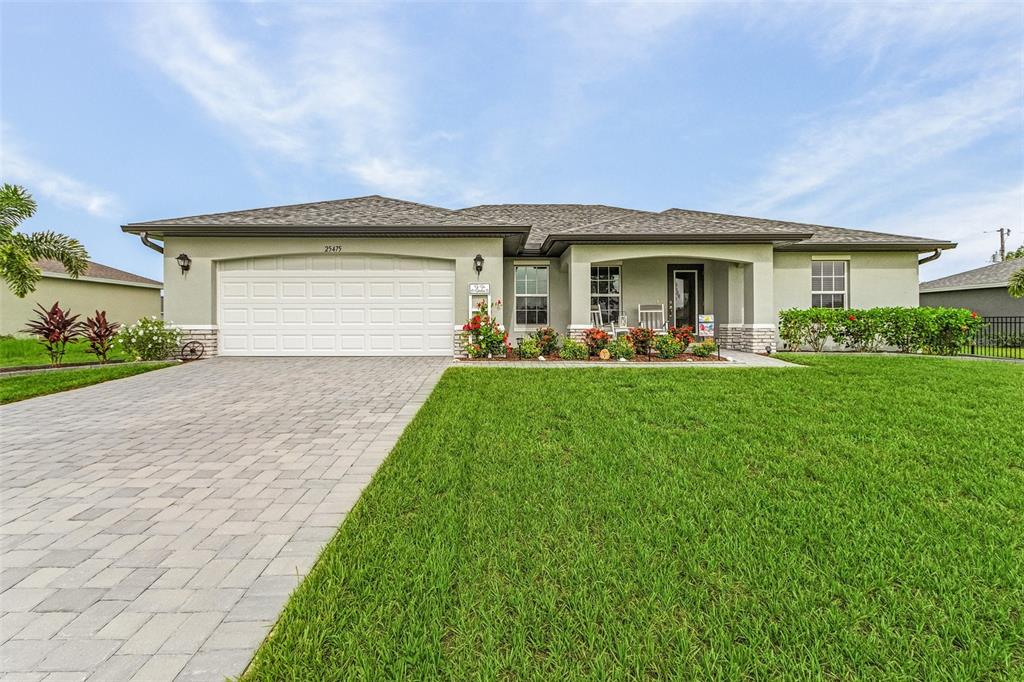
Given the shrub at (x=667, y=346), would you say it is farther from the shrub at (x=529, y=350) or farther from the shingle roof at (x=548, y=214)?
the shingle roof at (x=548, y=214)

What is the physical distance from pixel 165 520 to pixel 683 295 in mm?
14093

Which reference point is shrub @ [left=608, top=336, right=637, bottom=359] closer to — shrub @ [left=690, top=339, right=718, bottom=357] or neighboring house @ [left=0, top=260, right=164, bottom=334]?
shrub @ [left=690, top=339, right=718, bottom=357]

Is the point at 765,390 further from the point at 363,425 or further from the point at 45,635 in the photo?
the point at 45,635

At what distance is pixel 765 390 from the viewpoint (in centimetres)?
648

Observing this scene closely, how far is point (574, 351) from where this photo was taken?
432 inches

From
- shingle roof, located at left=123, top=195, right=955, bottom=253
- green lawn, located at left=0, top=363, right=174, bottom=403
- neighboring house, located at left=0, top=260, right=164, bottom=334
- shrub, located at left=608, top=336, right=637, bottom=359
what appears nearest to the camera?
green lawn, located at left=0, top=363, right=174, bottom=403

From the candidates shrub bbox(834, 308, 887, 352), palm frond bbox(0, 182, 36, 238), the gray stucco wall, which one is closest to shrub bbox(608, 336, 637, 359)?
shrub bbox(834, 308, 887, 352)

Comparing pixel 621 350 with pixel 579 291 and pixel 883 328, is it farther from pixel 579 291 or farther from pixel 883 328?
pixel 883 328

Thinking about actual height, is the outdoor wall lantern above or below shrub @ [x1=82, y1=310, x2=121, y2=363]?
above

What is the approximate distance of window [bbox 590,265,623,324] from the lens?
46.1 ft

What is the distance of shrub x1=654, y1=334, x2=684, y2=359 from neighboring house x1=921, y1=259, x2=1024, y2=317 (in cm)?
1588

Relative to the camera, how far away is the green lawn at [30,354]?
455 inches

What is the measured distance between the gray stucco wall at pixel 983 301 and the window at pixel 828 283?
9876 millimetres

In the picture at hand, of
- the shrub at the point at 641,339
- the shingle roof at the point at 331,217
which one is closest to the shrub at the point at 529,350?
the shrub at the point at 641,339
